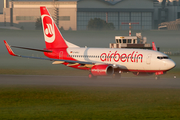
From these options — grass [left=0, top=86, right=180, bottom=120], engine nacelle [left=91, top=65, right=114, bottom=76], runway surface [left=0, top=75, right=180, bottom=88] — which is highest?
engine nacelle [left=91, top=65, right=114, bottom=76]

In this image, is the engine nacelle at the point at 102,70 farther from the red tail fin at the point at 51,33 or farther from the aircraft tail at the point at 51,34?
the red tail fin at the point at 51,33

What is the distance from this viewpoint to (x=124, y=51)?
5097 centimetres

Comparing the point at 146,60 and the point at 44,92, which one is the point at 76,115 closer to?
the point at 44,92

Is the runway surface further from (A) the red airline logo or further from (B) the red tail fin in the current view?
(A) the red airline logo

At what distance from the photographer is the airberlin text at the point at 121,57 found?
49519mm

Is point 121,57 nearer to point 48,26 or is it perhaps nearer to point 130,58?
point 130,58

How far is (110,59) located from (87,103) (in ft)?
74.4

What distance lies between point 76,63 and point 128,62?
7.09 metres

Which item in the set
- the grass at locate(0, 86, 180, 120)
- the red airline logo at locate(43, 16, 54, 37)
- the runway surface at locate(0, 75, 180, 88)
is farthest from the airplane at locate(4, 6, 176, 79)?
the grass at locate(0, 86, 180, 120)

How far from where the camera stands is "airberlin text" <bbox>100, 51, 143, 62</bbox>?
49.5 m

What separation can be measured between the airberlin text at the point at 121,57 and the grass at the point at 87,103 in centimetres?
1246

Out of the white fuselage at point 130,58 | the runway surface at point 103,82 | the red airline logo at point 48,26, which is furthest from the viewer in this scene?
the red airline logo at point 48,26

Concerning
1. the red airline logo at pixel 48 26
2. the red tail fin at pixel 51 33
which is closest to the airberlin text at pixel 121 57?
the red tail fin at pixel 51 33

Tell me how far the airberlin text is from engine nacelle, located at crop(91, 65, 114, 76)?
1901 millimetres
